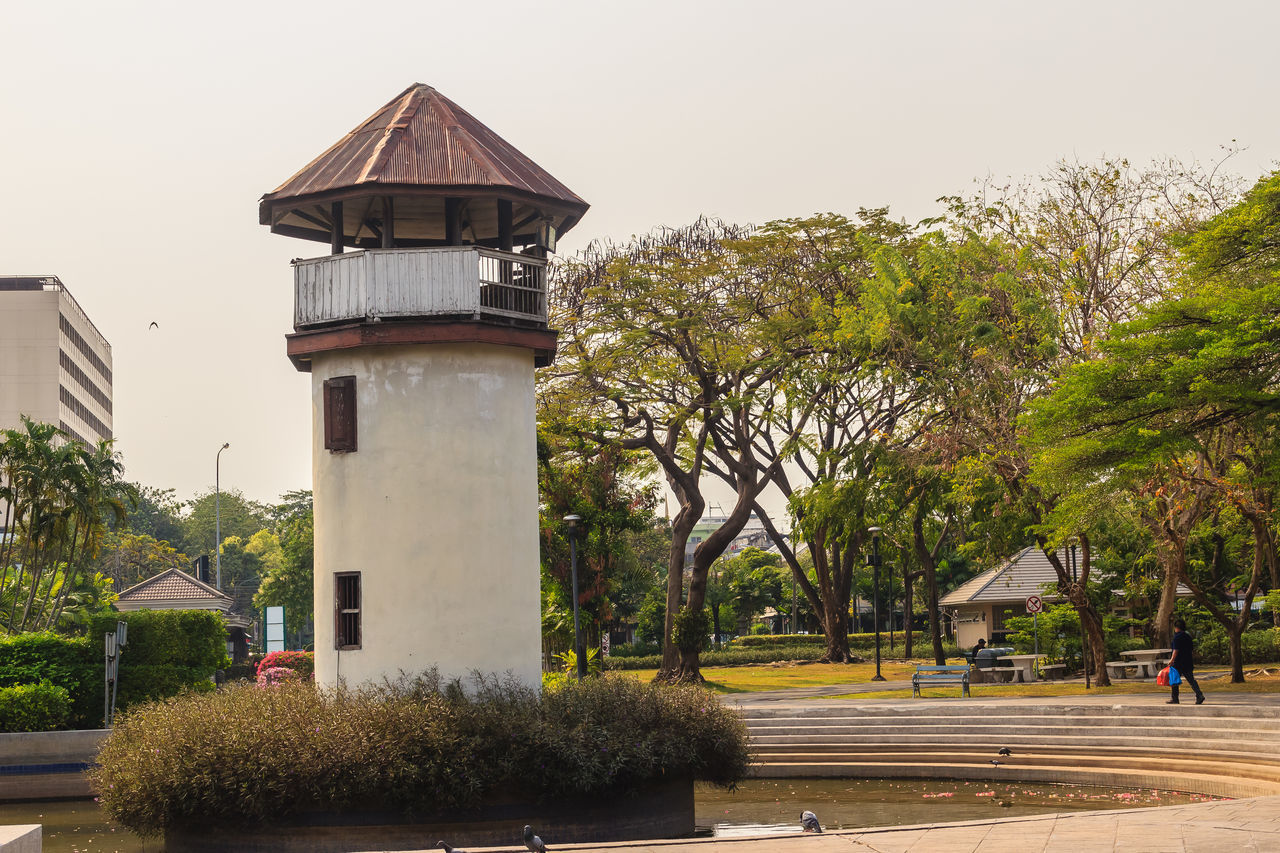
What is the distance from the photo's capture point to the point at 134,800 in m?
18.8

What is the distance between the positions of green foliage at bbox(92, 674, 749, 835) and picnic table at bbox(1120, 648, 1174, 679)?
2027 centimetres

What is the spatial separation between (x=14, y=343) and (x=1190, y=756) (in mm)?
100517

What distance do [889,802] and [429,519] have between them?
861 cm

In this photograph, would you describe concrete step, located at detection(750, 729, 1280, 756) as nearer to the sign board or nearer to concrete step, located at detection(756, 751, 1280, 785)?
concrete step, located at detection(756, 751, 1280, 785)

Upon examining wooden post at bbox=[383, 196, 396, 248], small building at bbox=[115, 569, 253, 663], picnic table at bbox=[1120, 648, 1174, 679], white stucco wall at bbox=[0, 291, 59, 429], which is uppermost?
white stucco wall at bbox=[0, 291, 59, 429]

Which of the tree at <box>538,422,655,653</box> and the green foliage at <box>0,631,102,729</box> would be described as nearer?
the green foliage at <box>0,631,102,729</box>

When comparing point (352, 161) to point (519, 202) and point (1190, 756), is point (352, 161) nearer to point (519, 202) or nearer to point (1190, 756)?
point (519, 202)

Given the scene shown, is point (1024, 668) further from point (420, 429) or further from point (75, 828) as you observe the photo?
point (75, 828)

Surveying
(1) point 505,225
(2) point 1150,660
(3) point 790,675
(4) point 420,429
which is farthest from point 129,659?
(2) point 1150,660

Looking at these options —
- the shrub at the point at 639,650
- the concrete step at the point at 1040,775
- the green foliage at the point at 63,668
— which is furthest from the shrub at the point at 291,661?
the shrub at the point at 639,650

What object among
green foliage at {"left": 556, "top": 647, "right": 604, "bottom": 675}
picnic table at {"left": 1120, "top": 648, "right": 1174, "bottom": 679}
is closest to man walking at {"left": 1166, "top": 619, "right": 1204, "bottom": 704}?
picnic table at {"left": 1120, "top": 648, "right": 1174, "bottom": 679}

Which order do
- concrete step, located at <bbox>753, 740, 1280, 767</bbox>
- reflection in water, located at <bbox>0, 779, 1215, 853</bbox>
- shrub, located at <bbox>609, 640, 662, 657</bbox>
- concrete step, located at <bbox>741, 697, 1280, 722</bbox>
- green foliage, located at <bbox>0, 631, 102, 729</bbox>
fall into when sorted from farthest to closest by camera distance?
shrub, located at <bbox>609, 640, 662, 657</bbox>, green foliage, located at <bbox>0, 631, 102, 729</bbox>, concrete step, located at <bbox>741, 697, 1280, 722</bbox>, concrete step, located at <bbox>753, 740, 1280, 767</bbox>, reflection in water, located at <bbox>0, 779, 1215, 853</bbox>

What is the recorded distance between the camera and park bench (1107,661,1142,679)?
36125mm

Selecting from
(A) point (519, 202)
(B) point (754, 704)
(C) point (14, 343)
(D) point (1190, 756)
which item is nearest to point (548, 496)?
(B) point (754, 704)
